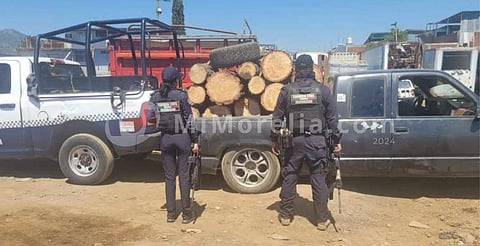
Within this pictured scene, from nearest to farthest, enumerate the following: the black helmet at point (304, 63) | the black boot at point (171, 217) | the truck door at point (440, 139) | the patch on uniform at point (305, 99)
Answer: the patch on uniform at point (305, 99), the black helmet at point (304, 63), the black boot at point (171, 217), the truck door at point (440, 139)

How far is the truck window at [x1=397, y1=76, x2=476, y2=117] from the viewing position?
5465 mm

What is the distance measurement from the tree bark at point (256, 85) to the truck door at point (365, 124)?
3.39 ft

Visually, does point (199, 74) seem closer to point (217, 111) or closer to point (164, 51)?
point (217, 111)

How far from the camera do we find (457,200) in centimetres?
560

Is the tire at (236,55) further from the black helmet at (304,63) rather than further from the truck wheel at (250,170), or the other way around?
the black helmet at (304,63)

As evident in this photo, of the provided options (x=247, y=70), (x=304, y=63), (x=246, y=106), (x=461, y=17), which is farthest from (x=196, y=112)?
(x=461, y=17)

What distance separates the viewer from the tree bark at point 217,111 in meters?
6.15

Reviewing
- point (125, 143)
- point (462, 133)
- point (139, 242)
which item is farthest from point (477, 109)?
point (125, 143)

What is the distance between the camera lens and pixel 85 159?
6480 mm

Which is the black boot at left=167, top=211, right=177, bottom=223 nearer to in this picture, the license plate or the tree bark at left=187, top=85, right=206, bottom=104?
the license plate

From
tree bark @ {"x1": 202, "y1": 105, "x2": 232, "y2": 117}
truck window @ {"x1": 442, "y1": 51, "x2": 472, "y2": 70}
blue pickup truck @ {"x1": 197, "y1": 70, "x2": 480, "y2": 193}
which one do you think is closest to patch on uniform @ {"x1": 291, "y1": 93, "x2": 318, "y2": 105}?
blue pickup truck @ {"x1": 197, "y1": 70, "x2": 480, "y2": 193}

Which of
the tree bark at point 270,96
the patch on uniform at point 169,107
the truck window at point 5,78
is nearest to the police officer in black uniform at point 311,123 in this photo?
the patch on uniform at point 169,107

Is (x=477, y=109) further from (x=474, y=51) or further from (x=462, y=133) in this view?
(x=474, y=51)

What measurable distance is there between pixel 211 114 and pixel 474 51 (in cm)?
1275
